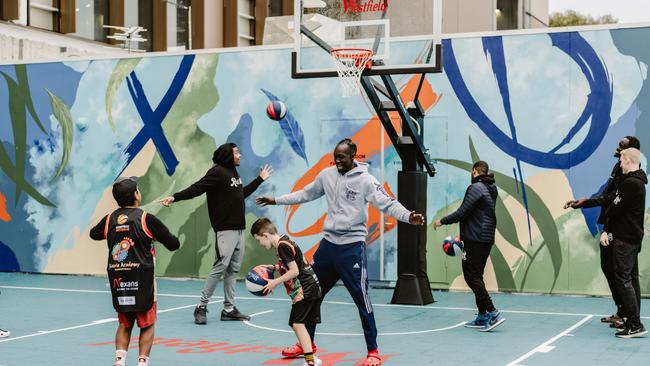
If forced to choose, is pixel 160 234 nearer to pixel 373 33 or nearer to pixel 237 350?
pixel 237 350

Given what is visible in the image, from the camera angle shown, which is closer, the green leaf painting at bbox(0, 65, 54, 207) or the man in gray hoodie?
the man in gray hoodie

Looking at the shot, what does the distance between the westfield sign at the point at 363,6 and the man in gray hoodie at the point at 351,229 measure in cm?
403

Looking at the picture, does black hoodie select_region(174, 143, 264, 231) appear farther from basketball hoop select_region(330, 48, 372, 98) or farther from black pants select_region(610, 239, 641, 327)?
black pants select_region(610, 239, 641, 327)

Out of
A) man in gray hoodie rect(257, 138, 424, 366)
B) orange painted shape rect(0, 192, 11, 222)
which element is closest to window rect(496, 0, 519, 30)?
orange painted shape rect(0, 192, 11, 222)

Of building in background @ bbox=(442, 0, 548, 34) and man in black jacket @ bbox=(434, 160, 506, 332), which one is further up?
building in background @ bbox=(442, 0, 548, 34)

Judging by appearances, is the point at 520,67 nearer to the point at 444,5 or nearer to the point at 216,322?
the point at 216,322

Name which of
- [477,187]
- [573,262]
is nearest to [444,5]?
[573,262]

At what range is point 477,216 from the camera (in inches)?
438

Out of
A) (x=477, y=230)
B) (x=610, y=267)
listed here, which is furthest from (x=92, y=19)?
(x=610, y=267)

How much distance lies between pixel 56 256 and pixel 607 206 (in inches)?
407

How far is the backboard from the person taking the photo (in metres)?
12.1

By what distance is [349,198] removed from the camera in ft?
28.9

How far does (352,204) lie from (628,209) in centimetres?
344

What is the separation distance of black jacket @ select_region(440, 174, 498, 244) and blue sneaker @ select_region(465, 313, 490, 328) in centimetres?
86
